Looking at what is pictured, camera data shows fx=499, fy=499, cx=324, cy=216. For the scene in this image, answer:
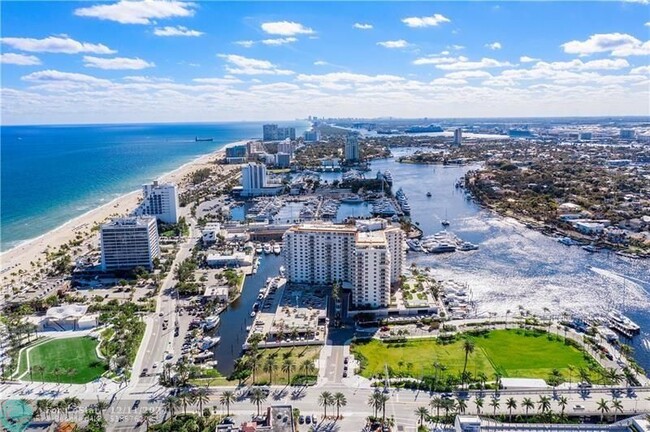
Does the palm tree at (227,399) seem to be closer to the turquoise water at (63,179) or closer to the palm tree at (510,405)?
the palm tree at (510,405)

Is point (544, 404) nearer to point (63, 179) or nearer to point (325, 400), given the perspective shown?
point (325, 400)

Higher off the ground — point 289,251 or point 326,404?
point 289,251

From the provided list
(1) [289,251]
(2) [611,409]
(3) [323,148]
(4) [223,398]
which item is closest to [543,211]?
(1) [289,251]

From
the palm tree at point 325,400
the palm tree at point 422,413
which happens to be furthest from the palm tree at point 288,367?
the palm tree at point 422,413

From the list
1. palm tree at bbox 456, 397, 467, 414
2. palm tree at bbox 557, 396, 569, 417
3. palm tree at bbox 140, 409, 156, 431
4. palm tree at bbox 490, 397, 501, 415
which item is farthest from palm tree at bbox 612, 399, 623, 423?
palm tree at bbox 140, 409, 156, 431

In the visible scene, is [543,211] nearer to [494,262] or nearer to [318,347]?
[494,262]

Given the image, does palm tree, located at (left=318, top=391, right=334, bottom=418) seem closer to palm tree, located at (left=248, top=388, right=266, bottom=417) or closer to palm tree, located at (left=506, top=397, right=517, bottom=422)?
palm tree, located at (left=248, top=388, right=266, bottom=417)
